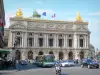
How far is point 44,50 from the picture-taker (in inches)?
4592

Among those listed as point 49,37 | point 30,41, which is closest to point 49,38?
point 49,37

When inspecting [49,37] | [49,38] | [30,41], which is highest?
[49,37]

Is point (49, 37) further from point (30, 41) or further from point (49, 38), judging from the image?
point (30, 41)

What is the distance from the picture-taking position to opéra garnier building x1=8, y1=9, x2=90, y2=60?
11350 centimetres

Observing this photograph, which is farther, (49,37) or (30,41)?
(49,37)

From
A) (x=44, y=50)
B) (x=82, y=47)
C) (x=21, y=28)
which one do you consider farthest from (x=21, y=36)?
(x=82, y=47)

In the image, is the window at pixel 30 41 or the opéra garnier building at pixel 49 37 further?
the window at pixel 30 41

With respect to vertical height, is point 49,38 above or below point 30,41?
above

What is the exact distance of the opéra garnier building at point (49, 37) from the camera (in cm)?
11350

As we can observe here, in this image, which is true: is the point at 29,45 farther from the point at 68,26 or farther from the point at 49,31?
the point at 68,26

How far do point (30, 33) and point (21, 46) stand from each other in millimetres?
7009

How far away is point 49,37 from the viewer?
119 meters

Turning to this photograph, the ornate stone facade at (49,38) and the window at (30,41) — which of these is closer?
the ornate stone facade at (49,38)

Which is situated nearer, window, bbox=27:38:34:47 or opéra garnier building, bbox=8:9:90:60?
opéra garnier building, bbox=8:9:90:60
